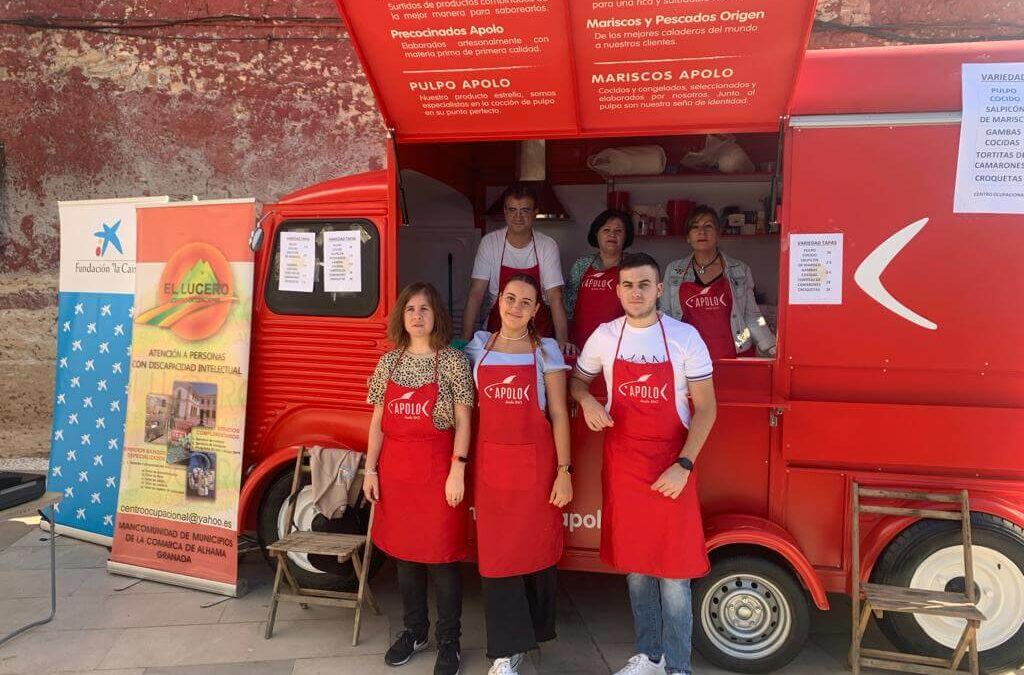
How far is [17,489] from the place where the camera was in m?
3.28

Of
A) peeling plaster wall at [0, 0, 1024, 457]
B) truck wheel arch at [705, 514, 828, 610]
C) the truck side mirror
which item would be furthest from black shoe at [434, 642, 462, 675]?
peeling plaster wall at [0, 0, 1024, 457]

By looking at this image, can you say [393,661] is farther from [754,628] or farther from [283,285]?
[283,285]

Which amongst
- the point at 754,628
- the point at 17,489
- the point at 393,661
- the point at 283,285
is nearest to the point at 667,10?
the point at 283,285

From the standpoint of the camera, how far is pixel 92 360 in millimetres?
4926

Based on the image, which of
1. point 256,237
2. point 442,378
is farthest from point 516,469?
point 256,237

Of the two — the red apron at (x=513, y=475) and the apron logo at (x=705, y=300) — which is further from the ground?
the apron logo at (x=705, y=300)

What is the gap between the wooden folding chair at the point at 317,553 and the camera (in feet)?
12.3

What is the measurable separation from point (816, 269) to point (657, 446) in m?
1.17

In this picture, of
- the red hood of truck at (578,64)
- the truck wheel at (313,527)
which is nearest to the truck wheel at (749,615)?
the truck wheel at (313,527)

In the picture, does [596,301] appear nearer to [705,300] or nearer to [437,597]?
[705,300]

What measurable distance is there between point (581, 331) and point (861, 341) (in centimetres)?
155

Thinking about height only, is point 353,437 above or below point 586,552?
above

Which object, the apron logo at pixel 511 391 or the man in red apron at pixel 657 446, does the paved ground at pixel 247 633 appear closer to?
the man in red apron at pixel 657 446

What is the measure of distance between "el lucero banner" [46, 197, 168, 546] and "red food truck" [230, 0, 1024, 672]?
8.16 feet
